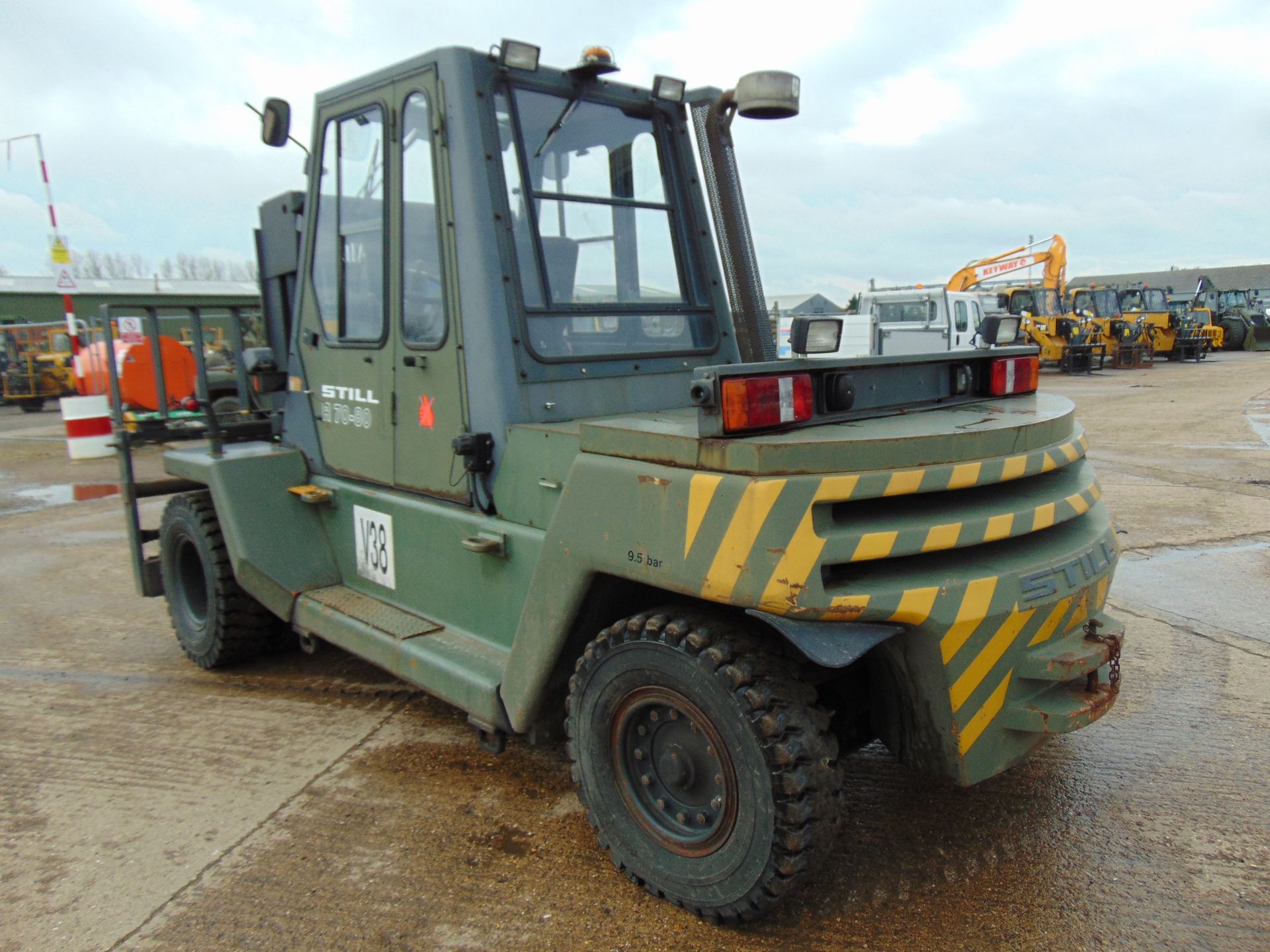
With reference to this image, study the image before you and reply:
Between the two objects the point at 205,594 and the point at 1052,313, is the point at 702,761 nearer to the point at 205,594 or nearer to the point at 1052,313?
the point at 205,594

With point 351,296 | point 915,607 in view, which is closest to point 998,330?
point 915,607

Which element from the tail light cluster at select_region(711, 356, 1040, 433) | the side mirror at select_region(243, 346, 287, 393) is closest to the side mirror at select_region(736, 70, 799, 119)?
the tail light cluster at select_region(711, 356, 1040, 433)

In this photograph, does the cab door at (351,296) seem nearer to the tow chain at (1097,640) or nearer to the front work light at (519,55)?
the front work light at (519,55)

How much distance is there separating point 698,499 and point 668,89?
2.22 meters

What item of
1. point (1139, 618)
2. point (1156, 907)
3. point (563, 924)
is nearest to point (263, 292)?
point (563, 924)

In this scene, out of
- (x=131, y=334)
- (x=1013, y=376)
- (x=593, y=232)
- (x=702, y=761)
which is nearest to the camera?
(x=702, y=761)

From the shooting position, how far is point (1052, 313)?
24.1 meters

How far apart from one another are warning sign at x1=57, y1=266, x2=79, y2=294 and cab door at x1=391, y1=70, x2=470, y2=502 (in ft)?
35.9

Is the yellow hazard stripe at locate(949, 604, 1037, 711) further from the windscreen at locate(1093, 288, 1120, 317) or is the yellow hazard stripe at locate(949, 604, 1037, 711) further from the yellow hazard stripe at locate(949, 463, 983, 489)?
the windscreen at locate(1093, 288, 1120, 317)

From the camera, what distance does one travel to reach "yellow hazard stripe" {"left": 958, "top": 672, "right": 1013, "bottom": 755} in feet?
7.50

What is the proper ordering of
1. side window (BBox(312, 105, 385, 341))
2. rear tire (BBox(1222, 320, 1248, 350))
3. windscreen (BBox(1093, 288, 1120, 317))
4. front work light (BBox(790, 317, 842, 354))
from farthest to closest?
rear tire (BBox(1222, 320, 1248, 350)) < windscreen (BBox(1093, 288, 1120, 317)) < side window (BBox(312, 105, 385, 341)) < front work light (BBox(790, 317, 842, 354))

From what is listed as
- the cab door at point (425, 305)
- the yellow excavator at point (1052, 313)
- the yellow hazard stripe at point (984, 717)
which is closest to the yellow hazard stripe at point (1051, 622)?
the yellow hazard stripe at point (984, 717)

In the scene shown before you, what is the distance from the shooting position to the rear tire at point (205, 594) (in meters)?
4.24

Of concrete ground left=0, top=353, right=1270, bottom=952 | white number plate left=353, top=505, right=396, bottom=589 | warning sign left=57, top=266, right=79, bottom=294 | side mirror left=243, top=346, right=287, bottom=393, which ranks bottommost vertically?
concrete ground left=0, top=353, right=1270, bottom=952
